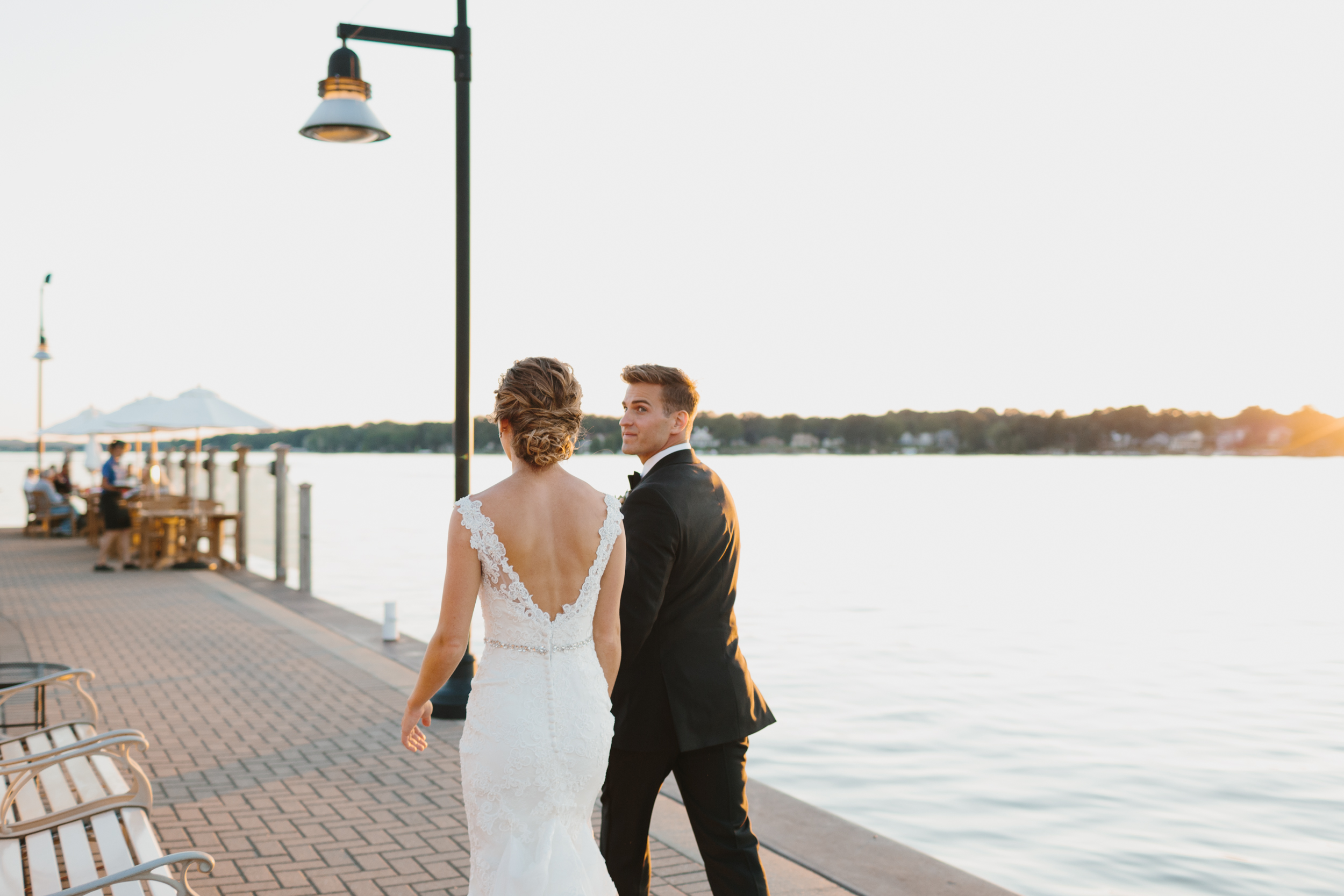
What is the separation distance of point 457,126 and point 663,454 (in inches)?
184

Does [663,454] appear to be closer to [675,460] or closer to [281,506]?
[675,460]

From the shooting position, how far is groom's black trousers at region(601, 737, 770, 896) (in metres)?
3.26

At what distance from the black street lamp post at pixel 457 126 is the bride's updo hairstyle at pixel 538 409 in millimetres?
4227

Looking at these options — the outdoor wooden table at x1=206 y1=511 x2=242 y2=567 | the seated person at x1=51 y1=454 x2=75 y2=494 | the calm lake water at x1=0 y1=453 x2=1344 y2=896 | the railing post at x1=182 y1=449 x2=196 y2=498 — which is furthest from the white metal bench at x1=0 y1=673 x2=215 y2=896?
the seated person at x1=51 y1=454 x2=75 y2=494

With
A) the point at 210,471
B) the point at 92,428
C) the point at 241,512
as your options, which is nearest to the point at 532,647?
the point at 241,512

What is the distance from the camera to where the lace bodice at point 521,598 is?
9.06 ft

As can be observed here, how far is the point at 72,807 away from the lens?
3.84 meters

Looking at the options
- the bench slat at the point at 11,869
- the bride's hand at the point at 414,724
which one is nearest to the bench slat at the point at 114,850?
the bench slat at the point at 11,869

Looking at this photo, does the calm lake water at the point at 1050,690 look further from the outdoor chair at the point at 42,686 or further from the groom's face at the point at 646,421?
the outdoor chair at the point at 42,686

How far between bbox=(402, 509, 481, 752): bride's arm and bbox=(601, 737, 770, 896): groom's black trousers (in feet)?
2.37

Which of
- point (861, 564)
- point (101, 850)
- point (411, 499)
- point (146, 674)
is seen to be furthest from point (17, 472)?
point (101, 850)

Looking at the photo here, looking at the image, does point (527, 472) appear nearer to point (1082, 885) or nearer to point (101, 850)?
point (101, 850)

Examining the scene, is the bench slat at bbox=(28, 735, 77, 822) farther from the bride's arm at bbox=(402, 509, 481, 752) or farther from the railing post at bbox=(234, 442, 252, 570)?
the railing post at bbox=(234, 442, 252, 570)

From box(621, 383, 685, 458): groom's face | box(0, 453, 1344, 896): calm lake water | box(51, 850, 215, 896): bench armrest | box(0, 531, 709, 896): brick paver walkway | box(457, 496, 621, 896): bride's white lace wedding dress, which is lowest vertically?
box(0, 453, 1344, 896): calm lake water
